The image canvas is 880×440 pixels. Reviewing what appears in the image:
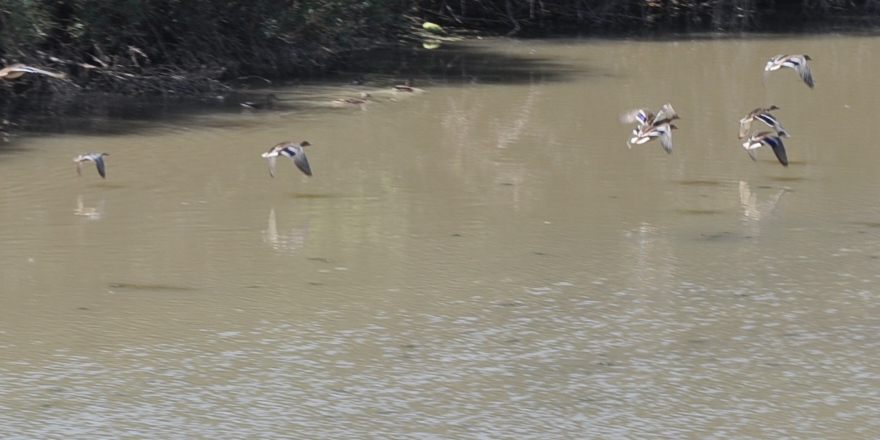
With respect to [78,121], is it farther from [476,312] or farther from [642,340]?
[642,340]

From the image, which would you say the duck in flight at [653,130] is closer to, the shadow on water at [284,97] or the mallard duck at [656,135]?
the mallard duck at [656,135]

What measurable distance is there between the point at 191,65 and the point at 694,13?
9872 millimetres

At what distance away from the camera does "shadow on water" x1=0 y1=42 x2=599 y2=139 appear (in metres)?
11.1

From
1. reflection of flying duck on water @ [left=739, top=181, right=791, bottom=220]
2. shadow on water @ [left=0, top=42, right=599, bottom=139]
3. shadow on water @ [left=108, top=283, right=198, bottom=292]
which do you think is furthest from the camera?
shadow on water @ [left=0, top=42, right=599, bottom=139]

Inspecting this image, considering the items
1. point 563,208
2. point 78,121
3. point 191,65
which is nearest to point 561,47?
point 191,65

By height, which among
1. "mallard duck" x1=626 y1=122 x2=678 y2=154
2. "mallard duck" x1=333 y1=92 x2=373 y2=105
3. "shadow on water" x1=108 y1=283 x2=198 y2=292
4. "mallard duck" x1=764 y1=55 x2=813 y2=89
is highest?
"mallard duck" x1=764 y1=55 x2=813 y2=89

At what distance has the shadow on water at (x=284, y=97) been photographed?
1109 cm

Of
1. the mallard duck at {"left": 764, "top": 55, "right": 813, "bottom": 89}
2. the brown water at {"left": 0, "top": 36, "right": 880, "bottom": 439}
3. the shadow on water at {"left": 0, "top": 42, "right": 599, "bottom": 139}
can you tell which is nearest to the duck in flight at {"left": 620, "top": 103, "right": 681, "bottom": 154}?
the brown water at {"left": 0, "top": 36, "right": 880, "bottom": 439}

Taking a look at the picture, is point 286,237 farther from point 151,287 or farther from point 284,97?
point 284,97

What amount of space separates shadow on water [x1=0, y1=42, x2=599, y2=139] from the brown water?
45cm

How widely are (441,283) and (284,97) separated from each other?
246 inches

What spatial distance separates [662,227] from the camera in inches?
300

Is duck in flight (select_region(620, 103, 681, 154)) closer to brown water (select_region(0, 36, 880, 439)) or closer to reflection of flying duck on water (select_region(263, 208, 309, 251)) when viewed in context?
brown water (select_region(0, 36, 880, 439))

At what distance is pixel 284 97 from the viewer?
12.5 m
